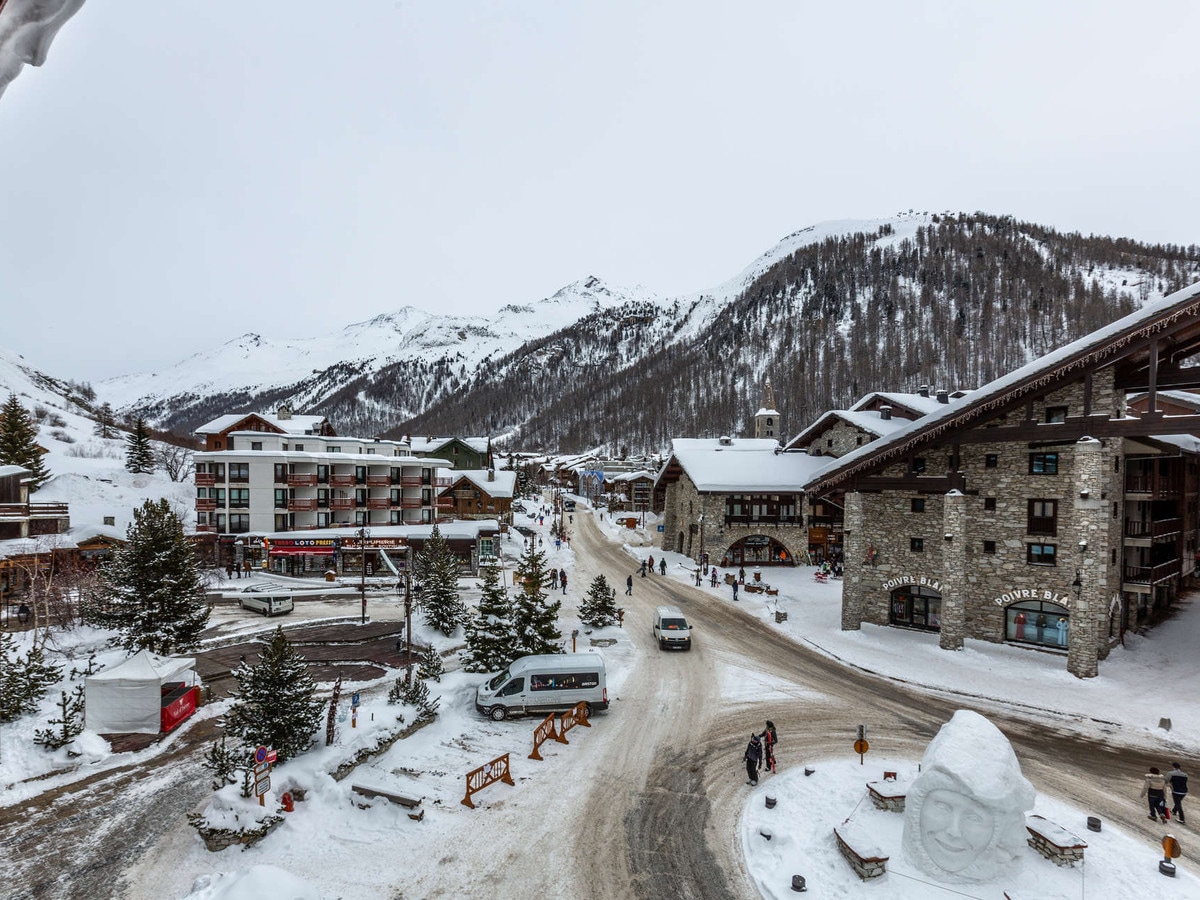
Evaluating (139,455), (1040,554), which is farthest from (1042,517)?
(139,455)

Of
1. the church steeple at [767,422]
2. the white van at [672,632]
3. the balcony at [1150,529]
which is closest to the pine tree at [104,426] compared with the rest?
the church steeple at [767,422]

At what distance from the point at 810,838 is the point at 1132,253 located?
255378 millimetres

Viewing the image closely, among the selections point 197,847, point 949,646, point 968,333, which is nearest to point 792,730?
point 949,646

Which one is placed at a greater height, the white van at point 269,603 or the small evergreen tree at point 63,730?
the small evergreen tree at point 63,730

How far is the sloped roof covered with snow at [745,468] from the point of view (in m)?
46.2

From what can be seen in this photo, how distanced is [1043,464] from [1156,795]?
14.3m

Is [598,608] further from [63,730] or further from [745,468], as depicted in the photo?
[745,468]

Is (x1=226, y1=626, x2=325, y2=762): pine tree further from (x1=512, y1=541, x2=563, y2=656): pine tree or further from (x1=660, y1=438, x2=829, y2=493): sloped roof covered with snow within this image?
(x1=660, y1=438, x2=829, y2=493): sloped roof covered with snow

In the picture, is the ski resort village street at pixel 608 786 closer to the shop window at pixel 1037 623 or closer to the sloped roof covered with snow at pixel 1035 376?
the shop window at pixel 1037 623

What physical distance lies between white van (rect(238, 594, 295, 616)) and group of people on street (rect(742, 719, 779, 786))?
27677 mm

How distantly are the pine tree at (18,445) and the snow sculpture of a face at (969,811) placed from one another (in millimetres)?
66251

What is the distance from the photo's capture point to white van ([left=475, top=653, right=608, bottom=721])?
63.5 feet

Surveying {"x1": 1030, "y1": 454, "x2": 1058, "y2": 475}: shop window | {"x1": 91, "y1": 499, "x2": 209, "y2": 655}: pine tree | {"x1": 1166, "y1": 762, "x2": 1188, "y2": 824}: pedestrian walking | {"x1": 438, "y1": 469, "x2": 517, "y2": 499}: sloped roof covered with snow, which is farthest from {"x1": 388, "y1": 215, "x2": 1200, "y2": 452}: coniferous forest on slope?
{"x1": 91, "y1": 499, "x2": 209, "y2": 655}: pine tree

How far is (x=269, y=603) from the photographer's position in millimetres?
33406
